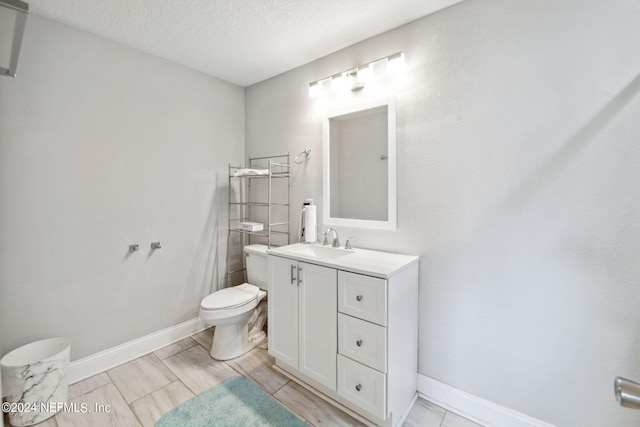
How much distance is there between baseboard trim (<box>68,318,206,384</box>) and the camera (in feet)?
6.00

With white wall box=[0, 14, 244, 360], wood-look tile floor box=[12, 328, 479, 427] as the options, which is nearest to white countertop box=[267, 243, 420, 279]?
wood-look tile floor box=[12, 328, 479, 427]

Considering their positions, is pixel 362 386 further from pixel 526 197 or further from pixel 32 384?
pixel 32 384

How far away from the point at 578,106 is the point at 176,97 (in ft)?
8.88

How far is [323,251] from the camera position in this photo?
2.04 m

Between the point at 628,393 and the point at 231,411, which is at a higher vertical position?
the point at 628,393

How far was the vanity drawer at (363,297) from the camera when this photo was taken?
135 cm

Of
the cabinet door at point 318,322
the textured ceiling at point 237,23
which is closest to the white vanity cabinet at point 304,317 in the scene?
the cabinet door at point 318,322

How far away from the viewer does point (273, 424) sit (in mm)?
1481

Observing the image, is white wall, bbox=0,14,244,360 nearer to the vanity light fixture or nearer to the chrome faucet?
the vanity light fixture

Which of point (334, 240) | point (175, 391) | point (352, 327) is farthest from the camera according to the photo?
point (334, 240)

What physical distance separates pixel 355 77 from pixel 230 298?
1.92 m

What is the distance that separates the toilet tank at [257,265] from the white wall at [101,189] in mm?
406

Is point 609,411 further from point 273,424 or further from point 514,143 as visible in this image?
point 273,424

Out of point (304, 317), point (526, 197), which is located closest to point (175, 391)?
point (304, 317)
